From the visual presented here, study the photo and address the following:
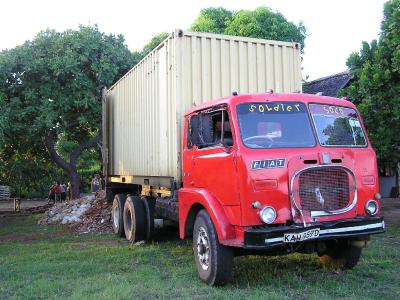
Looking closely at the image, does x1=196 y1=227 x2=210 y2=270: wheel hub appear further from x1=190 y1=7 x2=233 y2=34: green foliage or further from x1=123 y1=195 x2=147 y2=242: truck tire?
x1=190 y1=7 x2=233 y2=34: green foliage

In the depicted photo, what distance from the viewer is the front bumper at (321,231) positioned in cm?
525

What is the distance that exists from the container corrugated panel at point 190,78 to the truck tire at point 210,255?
4.54 feet

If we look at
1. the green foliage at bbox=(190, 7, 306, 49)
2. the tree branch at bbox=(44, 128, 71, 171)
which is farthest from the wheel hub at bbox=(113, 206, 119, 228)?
the green foliage at bbox=(190, 7, 306, 49)

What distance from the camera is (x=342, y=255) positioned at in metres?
6.75

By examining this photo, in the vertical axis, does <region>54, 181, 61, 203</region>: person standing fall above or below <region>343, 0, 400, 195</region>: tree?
below

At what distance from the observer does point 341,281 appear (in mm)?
6172

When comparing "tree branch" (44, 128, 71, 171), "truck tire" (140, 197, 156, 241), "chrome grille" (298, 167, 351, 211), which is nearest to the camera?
"chrome grille" (298, 167, 351, 211)

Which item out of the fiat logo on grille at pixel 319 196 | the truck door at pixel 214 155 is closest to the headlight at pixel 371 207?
the fiat logo on grille at pixel 319 196

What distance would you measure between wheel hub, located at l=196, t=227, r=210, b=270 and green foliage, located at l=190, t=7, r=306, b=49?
15.4m

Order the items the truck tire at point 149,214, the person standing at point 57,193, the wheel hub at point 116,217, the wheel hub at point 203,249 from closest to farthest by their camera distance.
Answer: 1. the wheel hub at point 203,249
2. the truck tire at point 149,214
3. the wheel hub at point 116,217
4. the person standing at point 57,193

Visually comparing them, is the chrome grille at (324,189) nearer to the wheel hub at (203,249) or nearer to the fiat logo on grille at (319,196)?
the fiat logo on grille at (319,196)

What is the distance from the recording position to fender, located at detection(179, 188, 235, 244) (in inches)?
222

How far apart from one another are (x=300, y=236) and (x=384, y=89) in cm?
636

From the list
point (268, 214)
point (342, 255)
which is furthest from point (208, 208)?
point (342, 255)
